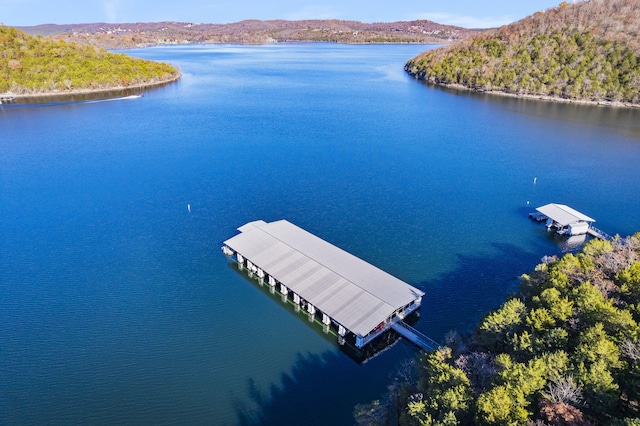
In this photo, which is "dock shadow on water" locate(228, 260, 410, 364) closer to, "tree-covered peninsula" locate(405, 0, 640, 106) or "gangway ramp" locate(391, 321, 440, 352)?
"gangway ramp" locate(391, 321, 440, 352)

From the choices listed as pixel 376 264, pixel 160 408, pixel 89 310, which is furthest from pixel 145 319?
pixel 376 264

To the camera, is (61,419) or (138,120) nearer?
(61,419)

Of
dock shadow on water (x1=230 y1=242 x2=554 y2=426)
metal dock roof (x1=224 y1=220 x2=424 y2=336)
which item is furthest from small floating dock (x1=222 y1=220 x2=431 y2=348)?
dock shadow on water (x1=230 y1=242 x2=554 y2=426)

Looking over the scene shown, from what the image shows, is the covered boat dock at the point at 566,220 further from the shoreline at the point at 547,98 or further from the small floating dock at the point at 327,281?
the shoreline at the point at 547,98

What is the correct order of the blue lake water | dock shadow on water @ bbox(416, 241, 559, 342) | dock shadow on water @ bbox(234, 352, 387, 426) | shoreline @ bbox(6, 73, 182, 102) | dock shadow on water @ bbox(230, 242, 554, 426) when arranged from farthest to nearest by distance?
shoreline @ bbox(6, 73, 182, 102) < dock shadow on water @ bbox(416, 241, 559, 342) < the blue lake water < dock shadow on water @ bbox(230, 242, 554, 426) < dock shadow on water @ bbox(234, 352, 387, 426)

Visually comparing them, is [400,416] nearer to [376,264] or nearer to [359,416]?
[359,416]

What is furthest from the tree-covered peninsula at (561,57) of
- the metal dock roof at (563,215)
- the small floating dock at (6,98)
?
the small floating dock at (6,98)
